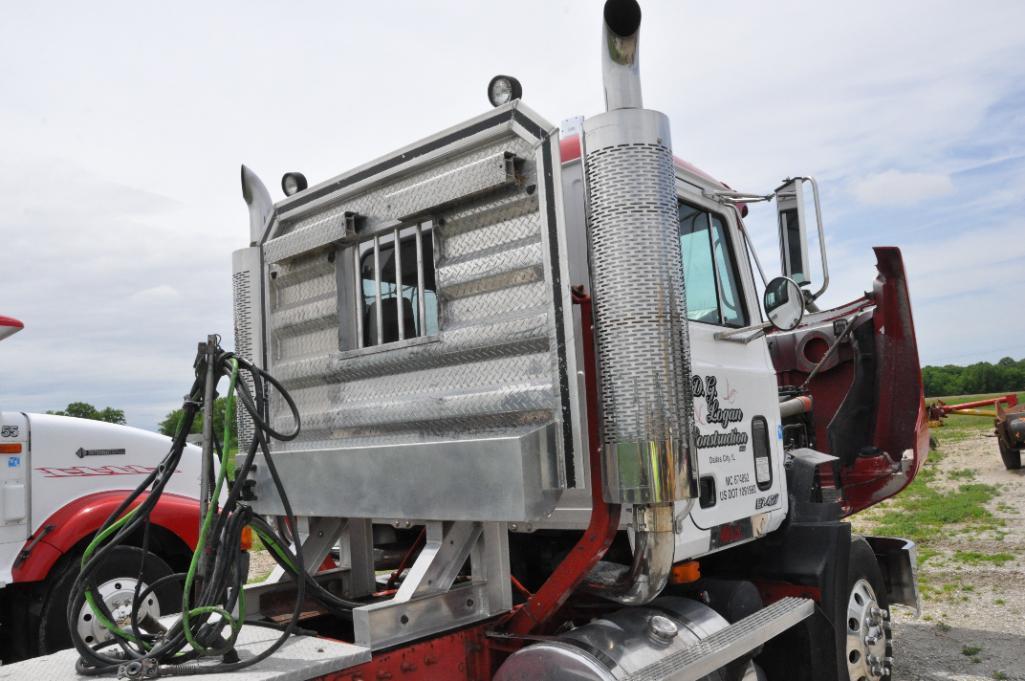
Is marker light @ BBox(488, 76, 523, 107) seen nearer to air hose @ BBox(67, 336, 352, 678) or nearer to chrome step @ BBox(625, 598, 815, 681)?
air hose @ BBox(67, 336, 352, 678)

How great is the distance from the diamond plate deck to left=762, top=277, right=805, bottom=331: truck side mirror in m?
2.18

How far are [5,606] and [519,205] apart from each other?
4.30 meters

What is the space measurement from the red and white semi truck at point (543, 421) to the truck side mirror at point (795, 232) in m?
0.01

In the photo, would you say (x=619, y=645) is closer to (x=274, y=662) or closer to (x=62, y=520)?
(x=274, y=662)

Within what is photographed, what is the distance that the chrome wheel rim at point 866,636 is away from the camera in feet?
14.0

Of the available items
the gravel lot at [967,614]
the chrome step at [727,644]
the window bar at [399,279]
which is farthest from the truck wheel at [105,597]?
the gravel lot at [967,614]

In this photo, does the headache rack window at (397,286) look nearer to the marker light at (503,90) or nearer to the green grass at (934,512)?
the marker light at (503,90)

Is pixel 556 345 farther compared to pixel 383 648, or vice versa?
pixel 556 345

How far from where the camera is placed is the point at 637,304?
9.64 feet

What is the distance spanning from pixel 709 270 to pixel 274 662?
2.64 meters

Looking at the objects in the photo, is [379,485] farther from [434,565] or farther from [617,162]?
[617,162]

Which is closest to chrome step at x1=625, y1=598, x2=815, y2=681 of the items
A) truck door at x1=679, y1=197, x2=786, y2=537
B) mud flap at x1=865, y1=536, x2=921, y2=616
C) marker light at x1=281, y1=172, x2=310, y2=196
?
truck door at x1=679, y1=197, x2=786, y2=537

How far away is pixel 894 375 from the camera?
566 cm

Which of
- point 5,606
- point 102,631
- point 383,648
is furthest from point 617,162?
point 5,606
